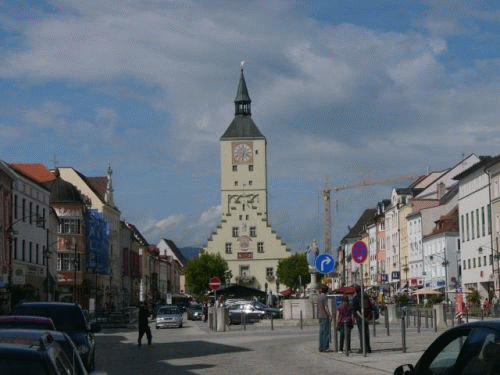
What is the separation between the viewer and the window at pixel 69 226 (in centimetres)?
10739

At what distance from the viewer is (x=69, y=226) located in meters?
108

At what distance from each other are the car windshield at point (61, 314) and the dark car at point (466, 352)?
43.5 ft

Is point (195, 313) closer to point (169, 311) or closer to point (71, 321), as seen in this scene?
point (169, 311)

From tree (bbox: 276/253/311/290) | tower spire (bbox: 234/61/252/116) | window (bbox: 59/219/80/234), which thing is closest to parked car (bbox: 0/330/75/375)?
window (bbox: 59/219/80/234)

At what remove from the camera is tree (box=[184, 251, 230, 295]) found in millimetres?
143750

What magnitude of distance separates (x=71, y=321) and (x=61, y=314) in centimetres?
41

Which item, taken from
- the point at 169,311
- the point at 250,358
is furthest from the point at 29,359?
the point at 169,311

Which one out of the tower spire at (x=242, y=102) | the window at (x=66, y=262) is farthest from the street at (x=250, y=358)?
the tower spire at (x=242, y=102)

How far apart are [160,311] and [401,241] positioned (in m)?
→ 62.6

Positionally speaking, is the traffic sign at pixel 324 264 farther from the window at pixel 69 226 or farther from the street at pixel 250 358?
the window at pixel 69 226

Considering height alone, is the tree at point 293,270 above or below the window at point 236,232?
below

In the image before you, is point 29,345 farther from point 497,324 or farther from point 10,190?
point 10,190

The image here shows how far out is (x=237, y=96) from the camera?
167125 mm

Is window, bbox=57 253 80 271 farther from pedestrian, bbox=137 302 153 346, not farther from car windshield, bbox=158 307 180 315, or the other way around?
pedestrian, bbox=137 302 153 346
